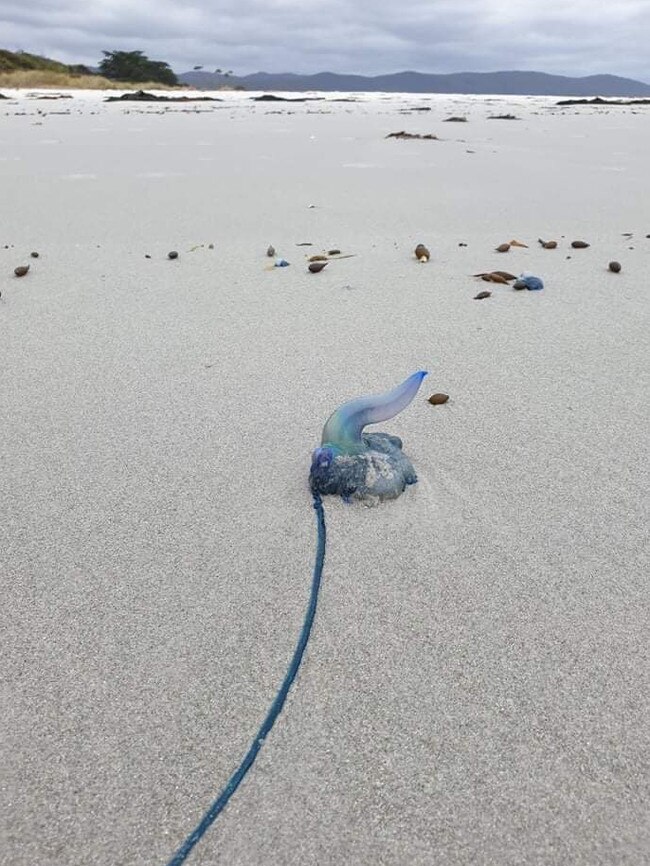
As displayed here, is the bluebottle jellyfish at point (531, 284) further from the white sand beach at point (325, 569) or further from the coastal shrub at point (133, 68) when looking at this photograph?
the coastal shrub at point (133, 68)

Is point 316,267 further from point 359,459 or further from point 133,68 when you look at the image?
point 133,68

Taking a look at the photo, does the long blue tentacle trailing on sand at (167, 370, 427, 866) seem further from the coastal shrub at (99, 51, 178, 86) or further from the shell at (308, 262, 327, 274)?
the coastal shrub at (99, 51, 178, 86)

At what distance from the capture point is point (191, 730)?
99 cm

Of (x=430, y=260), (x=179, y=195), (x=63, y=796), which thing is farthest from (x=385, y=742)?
(x=179, y=195)

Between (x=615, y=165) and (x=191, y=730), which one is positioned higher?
(x=615, y=165)

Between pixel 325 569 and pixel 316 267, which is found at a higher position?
pixel 316 267

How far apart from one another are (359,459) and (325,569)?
27 cm

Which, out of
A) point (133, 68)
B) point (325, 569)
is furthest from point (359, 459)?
point (133, 68)

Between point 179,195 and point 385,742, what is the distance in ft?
13.3

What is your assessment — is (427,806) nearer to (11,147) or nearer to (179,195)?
(179,195)

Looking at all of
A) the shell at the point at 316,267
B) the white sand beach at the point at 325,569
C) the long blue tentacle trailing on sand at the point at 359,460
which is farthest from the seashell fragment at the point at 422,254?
the long blue tentacle trailing on sand at the point at 359,460

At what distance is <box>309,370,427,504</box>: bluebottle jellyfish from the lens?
4.76 feet

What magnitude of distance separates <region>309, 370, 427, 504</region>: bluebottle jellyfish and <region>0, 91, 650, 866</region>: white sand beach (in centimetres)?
4

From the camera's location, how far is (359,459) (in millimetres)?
1461
